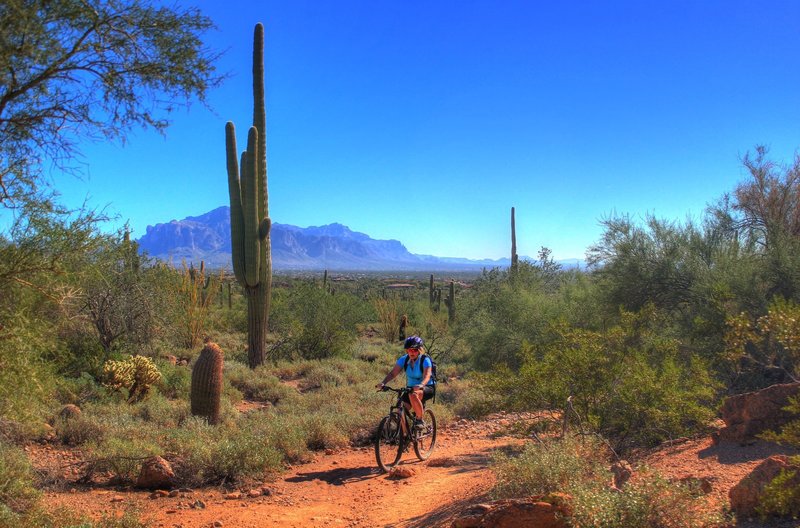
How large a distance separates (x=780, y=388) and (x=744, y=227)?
24.0 feet

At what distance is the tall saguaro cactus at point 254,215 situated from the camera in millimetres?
13883

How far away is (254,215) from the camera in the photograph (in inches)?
546

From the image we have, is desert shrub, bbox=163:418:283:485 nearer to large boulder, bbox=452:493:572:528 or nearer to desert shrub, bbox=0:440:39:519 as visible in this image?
desert shrub, bbox=0:440:39:519

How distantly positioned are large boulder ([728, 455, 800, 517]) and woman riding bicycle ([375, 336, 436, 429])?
4.22 metres

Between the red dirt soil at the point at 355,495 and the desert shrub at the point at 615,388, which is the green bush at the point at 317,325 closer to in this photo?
the red dirt soil at the point at 355,495

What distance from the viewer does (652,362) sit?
7684 millimetres

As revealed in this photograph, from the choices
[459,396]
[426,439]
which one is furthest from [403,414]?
[459,396]

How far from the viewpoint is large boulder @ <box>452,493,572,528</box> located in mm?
4200

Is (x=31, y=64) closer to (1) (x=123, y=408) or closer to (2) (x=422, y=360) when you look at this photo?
(2) (x=422, y=360)

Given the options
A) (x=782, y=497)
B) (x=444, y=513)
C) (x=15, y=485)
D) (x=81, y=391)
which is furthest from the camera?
(x=81, y=391)

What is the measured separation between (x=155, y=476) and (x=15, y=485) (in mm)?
1601

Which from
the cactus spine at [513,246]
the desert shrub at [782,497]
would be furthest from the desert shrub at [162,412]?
the cactus spine at [513,246]

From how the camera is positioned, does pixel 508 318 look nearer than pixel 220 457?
No

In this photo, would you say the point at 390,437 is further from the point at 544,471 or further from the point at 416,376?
the point at 544,471
